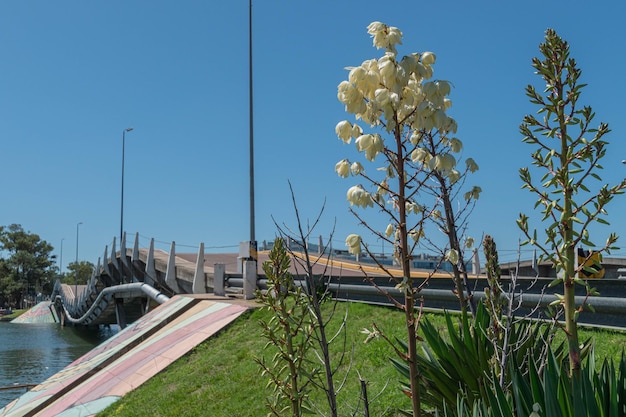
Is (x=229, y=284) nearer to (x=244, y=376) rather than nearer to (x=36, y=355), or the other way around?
(x=244, y=376)

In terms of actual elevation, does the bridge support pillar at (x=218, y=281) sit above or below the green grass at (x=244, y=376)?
above

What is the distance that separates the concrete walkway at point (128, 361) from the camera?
10.6 meters

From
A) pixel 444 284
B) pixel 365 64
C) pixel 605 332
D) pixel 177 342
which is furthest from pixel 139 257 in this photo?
pixel 365 64

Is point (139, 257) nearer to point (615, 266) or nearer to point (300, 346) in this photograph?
point (615, 266)

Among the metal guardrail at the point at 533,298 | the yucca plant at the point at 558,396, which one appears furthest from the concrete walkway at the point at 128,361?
the yucca plant at the point at 558,396

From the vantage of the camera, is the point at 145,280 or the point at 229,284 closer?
the point at 229,284

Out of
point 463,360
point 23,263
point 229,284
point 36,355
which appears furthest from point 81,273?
point 463,360

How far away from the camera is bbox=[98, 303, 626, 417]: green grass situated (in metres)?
6.79

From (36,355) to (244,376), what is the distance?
29.5 metres

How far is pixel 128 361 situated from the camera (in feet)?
40.3

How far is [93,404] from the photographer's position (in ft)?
33.3

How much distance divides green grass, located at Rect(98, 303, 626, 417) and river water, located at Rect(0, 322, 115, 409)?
8.27 metres

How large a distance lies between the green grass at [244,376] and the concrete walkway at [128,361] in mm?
525

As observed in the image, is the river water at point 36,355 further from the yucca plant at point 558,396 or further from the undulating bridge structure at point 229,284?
the yucca plant at point 558,396
